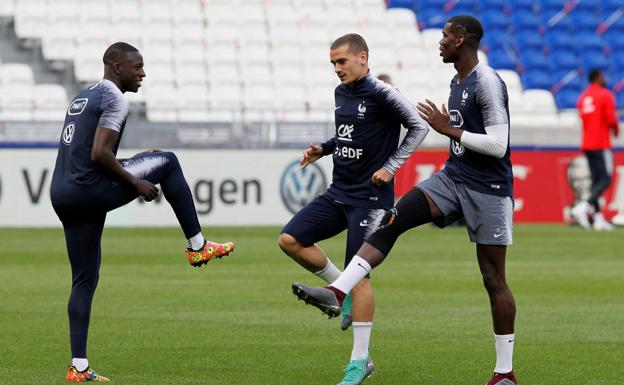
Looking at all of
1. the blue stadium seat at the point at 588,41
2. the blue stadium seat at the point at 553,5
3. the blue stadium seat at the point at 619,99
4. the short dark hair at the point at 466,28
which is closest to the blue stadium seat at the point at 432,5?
the blue stadium seat at the point at 553,5

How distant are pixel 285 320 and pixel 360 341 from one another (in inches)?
134

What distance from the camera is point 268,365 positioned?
355 inches

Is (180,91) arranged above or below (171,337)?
above

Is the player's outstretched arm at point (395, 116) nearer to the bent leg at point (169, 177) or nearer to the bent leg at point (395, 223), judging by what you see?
the bent leg at point (395, 223)

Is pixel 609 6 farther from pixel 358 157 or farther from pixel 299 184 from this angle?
pixel 358 157

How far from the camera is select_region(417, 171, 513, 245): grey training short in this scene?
8047 mm

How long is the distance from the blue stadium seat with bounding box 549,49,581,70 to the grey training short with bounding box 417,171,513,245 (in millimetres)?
23492

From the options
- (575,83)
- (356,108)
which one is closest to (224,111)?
(575,83)

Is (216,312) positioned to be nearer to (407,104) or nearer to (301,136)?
(407,104)

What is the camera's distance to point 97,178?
26.6 feet

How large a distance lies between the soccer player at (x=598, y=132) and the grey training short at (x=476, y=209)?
15410mm

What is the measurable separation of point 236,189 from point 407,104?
586 inches

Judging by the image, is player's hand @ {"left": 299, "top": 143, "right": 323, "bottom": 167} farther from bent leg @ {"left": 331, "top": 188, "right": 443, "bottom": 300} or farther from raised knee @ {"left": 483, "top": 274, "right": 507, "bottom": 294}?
raised knee @ {"left": 483, "top": 274, "right": 507, "bottom": 294}

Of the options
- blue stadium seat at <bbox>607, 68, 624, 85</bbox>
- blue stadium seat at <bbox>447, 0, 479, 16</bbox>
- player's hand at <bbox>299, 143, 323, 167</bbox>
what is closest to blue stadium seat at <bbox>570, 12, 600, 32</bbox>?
blue stadium seat at <bbox>607, 68, 624, 85</bbox>
